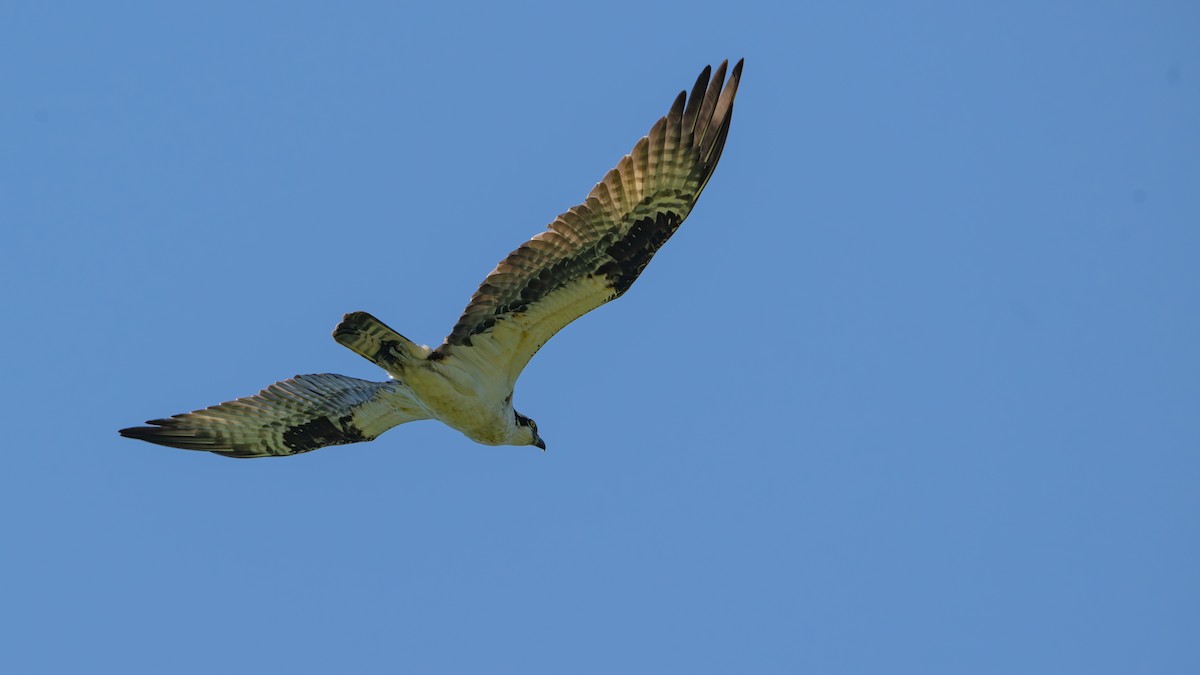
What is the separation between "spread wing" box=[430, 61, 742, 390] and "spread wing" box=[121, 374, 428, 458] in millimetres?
2355

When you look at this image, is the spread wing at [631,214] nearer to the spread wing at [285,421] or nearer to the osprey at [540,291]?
the osprey at [540,291]

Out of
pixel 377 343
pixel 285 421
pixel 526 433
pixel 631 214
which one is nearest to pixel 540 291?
pixel 631 214

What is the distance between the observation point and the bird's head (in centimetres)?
1379

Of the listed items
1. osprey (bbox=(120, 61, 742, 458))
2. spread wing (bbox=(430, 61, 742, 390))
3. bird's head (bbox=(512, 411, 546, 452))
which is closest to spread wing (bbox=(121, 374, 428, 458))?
osprey (bbox=(120, 61, 742, 458))

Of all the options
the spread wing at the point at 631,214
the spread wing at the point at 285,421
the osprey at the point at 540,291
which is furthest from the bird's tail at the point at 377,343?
the spread wing at the point at 285,421

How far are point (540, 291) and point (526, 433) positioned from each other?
1944 mm

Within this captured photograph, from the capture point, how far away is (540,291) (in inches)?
489

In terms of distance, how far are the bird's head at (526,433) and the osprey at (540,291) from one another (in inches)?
0.5

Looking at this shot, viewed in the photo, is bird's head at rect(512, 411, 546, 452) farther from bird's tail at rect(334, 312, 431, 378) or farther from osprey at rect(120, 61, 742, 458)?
bird's tail at rect(334, 312, 431, 378)

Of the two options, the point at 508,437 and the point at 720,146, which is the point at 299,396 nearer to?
the point at 508,437

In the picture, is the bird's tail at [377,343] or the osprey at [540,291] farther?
the bird's tail at [377,343]

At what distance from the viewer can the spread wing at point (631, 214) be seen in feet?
39.8

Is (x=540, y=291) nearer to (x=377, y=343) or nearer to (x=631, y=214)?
(x=631, y=214)

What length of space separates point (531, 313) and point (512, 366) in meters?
0.70
